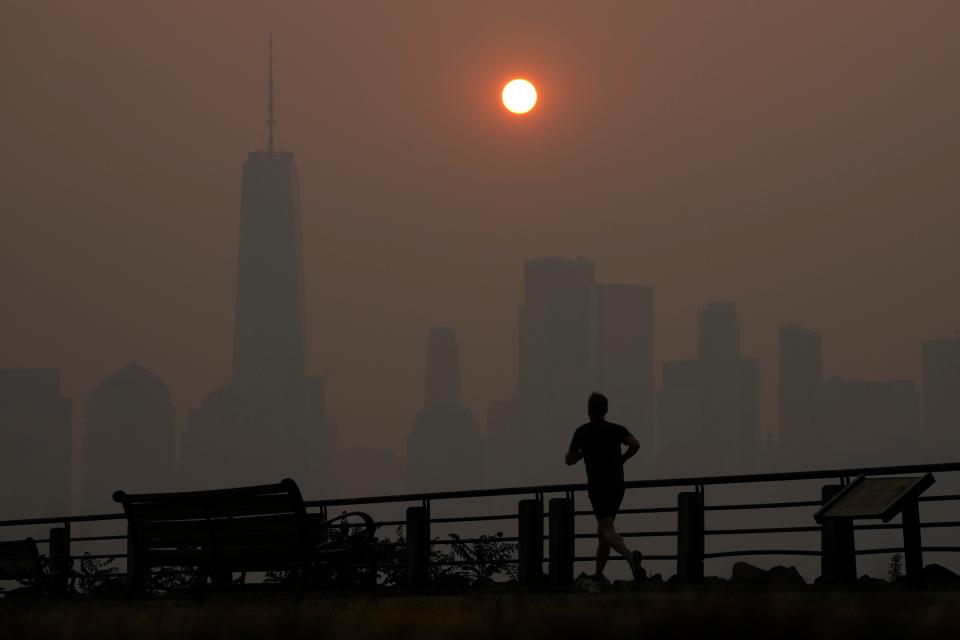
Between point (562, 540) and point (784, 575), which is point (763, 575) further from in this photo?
point (562, 540)

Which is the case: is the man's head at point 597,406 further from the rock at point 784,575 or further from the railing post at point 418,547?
the railing post at point 418,547

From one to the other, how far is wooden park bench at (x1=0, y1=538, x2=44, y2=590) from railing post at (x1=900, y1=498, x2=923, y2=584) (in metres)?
8.50

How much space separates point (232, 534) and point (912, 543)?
19.7ft

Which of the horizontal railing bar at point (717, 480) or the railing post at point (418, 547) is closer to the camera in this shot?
the horizontal railing bar at point (717, 480)

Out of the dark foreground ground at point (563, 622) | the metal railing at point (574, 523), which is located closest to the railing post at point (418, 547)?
the metal railing at point (574, 523)

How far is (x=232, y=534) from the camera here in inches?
469

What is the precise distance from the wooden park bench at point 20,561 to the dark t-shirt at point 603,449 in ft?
19.9

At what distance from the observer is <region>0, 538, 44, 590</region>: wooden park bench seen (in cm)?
1772

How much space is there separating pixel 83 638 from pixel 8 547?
1090cm

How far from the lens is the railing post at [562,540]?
59.6 feet

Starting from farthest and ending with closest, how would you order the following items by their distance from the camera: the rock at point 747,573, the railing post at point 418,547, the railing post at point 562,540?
the railing post at point 418,547 < the railing post at point 562,540 < the rock at point 747,573

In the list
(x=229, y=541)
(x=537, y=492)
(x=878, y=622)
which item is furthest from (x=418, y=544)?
(x=878, y=622)

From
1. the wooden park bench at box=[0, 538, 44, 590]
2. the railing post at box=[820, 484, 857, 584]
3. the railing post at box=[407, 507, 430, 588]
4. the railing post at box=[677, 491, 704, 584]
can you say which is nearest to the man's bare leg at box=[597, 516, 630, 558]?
the railing post at box=[677, 491, 704, 584]

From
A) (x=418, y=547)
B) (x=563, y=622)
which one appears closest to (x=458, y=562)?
(x=418, y=547)
